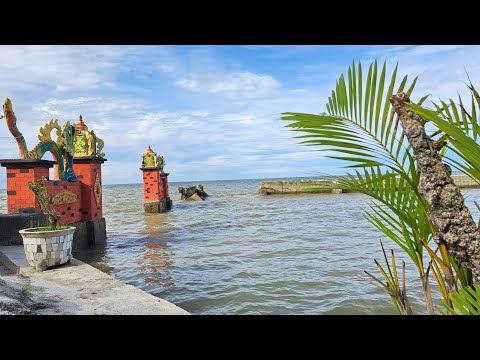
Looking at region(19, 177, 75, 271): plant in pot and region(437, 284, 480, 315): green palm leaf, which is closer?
region(437, 284, 480, 315): green palm leaf

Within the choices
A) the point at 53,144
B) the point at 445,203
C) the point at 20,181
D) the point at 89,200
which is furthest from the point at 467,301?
the point at 89,200

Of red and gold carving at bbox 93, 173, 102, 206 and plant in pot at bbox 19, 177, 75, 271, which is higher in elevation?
red and gold carving at bbox 93, 173, 102, 206

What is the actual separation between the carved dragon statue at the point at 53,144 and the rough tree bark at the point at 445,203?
6.96 meters

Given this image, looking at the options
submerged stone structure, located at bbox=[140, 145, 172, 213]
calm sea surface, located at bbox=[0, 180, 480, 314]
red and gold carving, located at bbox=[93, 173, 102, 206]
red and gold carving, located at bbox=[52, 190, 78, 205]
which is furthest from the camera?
submerged stone structure, located at bbox=[140, 145, 172, 213]

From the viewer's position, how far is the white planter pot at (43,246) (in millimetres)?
4609

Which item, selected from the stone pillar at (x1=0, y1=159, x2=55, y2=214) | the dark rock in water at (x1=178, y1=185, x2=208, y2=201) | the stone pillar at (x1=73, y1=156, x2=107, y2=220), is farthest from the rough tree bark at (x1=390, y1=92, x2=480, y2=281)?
the dark rock in water at (x1=178, y1=185, x2=208, y2=201)

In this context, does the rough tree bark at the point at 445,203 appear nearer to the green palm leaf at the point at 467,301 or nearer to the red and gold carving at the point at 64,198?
the green palm leaf at the point at 467,301

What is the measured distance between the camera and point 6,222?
19.9 ft

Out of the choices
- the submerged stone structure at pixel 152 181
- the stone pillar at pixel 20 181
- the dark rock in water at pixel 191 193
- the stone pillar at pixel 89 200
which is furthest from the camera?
A: the dark rock in water at pixel 191 193

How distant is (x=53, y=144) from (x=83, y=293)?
189 inches

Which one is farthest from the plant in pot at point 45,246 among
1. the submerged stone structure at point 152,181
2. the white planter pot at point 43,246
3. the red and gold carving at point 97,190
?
the submerged stone structure at point 152,181

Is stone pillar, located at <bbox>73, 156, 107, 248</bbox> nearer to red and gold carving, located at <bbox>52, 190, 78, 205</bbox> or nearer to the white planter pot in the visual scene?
red and gold carving, located at <bbox>52, 190, 78, 205</bbox>

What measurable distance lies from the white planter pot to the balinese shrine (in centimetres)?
170

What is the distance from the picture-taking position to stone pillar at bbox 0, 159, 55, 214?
6.56 metres
